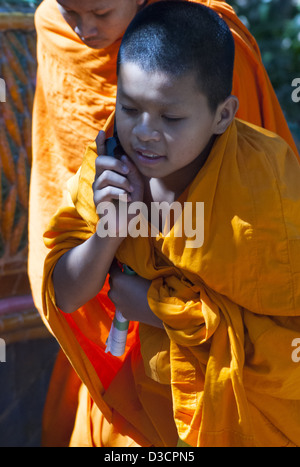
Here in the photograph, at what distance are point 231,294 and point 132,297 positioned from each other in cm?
30

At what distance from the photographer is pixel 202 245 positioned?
1552 millimetres

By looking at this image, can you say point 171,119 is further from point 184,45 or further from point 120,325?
point 120,325

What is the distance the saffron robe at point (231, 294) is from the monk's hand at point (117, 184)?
0.26 feet

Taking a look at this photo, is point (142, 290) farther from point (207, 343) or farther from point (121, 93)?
point (121, 93)

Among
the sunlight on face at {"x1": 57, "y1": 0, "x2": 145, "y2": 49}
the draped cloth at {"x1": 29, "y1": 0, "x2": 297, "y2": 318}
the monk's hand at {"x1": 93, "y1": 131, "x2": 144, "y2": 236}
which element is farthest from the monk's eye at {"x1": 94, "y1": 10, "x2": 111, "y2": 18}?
the monk's hand at {"x1": 93, "y1": 131, "x2": 144, "y2": 236}

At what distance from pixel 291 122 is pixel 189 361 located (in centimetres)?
501

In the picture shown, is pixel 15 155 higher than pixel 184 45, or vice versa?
pixel 184 45

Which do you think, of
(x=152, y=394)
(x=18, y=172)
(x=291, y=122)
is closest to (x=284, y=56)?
(x=291, y=122)

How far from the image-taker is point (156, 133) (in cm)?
146

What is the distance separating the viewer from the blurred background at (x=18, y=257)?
105 inches

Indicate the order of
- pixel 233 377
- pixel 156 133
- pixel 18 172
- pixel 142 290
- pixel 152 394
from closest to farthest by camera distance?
pixel 156 133 < pixel 233 377 < pixel 142 290 < pixel 152 394 < pixel 18 172

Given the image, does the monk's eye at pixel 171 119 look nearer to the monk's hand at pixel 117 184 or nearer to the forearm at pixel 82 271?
the monk's hand at pixel 117 184

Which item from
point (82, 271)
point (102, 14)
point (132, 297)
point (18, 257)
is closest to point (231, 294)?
point (132, 297)

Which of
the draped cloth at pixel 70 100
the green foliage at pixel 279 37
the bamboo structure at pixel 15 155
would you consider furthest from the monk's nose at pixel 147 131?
the green foliage at pixel 279 37
